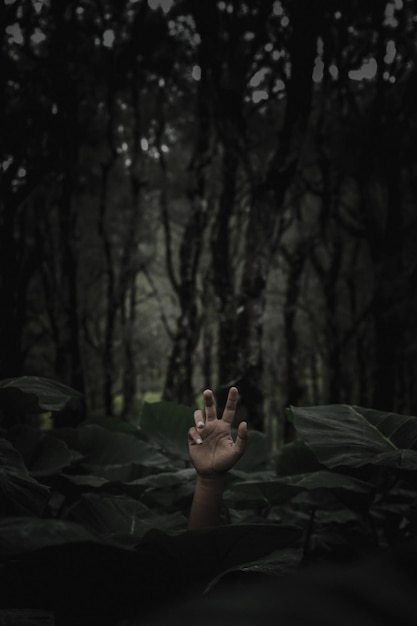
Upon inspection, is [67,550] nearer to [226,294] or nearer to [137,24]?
[226,294]

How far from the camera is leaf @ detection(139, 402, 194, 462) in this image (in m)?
3.34

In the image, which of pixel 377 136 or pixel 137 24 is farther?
pixel 137 24

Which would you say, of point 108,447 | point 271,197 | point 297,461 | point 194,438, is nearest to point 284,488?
point 194,438

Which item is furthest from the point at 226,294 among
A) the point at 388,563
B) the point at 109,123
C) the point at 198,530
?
the point at 388,563

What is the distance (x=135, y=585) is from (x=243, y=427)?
93 cm

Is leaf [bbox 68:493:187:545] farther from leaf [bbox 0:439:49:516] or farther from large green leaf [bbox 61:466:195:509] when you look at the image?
leaf [bbox 0:439:49:516]

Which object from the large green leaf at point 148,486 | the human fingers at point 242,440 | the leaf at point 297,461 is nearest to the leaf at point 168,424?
the large green leaf at point 148,486

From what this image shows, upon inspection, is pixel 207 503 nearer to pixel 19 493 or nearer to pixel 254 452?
pixel 19 493

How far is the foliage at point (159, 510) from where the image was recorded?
133 cm

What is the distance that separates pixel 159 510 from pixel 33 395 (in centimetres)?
119

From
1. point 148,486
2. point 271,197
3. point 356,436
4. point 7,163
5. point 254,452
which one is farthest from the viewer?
point 7,163

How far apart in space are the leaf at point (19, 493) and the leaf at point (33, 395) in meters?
0.46

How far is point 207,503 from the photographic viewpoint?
2256mm

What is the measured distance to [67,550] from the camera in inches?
49.3
